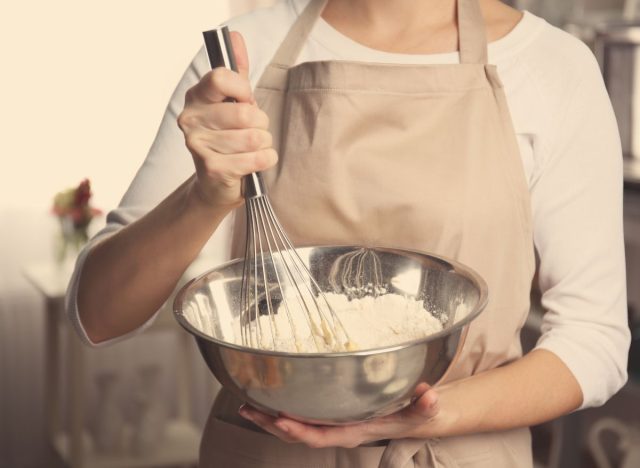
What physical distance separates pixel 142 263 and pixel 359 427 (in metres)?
0.27

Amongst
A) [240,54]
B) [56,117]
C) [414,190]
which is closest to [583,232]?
[414,190]

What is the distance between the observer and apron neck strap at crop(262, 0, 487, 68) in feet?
3.47

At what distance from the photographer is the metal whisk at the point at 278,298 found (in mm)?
905

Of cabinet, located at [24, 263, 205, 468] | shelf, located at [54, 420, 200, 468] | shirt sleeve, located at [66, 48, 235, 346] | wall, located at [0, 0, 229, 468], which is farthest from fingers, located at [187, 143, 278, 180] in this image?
wall, located at [0, 0, 229, 468]

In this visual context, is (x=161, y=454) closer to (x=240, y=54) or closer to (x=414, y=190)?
(x=414, y=190)

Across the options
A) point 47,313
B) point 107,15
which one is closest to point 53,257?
point 47,313

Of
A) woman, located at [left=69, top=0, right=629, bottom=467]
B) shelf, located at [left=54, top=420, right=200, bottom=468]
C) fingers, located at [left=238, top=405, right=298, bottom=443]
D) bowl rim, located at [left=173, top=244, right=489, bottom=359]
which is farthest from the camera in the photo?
shelf, located at [left=54, top=420, right=200, bottom=468]

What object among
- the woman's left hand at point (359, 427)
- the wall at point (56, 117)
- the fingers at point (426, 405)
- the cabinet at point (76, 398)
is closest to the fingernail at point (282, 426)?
the woman's left hand at point (359, 427)

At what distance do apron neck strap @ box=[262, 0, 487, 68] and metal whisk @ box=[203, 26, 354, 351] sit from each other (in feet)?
0.77

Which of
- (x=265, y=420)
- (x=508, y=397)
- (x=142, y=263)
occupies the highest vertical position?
(x=142, y=263)

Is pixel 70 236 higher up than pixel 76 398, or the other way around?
pixel 70 236

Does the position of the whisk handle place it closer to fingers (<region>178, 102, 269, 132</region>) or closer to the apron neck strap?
fingers (<region>178, 102, 269, 132</region>)

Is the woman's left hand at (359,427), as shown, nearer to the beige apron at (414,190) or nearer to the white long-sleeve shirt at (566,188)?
the beige apron at (414,190)

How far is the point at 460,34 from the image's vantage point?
106 centimetres
